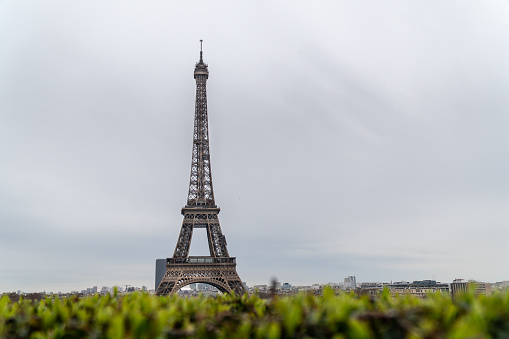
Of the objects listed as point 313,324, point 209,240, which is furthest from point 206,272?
point 313,324

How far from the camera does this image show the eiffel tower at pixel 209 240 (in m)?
65.6

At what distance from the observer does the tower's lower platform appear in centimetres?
6544

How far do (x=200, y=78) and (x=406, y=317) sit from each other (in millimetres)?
78767

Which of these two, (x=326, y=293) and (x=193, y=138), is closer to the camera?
(x=326, y=293)

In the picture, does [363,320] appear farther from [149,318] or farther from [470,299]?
[149,318]

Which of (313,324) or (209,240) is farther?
(209,240)

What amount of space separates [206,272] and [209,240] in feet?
22.1

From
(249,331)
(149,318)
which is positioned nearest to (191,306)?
(149,318)

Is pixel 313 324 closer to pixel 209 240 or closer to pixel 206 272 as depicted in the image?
pixel 206 272

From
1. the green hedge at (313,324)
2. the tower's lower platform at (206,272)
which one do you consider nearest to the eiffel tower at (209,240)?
the tower's lower platform at (206,272)

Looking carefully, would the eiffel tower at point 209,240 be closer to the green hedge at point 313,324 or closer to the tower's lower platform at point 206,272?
the tower's lower platform at point 206,272

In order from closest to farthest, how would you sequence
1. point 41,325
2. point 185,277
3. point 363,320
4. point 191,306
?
1. point 363,320
2. point 41,325
3. point 191,306
4. point 185,277

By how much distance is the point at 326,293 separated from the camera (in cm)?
730

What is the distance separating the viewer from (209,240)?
2830 inches
